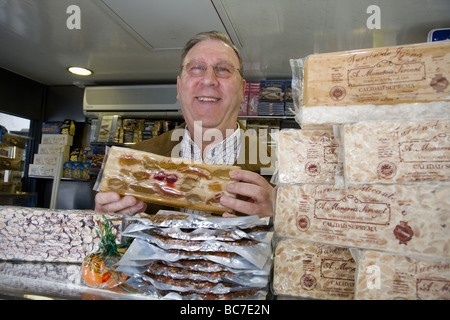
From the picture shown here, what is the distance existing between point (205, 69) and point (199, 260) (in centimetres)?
114

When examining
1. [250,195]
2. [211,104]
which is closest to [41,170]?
[211,104]

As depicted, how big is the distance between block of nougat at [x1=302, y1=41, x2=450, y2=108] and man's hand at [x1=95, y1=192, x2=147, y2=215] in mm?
708

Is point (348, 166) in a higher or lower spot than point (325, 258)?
higher

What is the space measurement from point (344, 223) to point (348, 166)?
0.12 metres

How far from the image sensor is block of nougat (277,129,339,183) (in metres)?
0.75

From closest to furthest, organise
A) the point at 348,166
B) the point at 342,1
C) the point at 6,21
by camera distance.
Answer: the point at 348,166 → the point at 342,1 → the point at 6,21

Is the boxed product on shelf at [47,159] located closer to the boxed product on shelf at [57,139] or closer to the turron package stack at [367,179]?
the boxed product on shelf at [57,139]

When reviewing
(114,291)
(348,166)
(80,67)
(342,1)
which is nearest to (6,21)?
(80,67)

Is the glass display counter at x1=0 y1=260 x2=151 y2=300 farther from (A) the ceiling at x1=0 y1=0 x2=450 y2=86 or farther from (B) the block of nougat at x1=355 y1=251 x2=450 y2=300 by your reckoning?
(A) the ceiling at x1=0 y1=0 x2=450 y2=86

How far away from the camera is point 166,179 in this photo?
119cm

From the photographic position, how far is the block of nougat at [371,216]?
62 centimetres

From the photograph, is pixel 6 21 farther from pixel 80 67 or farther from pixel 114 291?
pixel 114 291

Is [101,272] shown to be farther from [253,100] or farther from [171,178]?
[253,100]

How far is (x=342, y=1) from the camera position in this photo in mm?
2451
